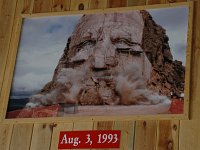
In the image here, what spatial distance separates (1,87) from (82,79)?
0.45 m

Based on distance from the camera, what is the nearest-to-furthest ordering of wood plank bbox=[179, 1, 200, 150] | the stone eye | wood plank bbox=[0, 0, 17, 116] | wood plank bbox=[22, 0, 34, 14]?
1. wood plank bbox=[179, 1, 200, 150]
2. the stone eye
3. wood plank bbox=[0, 0, 17, 116]
4. wood plank bbox=[22, 0, 34, 14]

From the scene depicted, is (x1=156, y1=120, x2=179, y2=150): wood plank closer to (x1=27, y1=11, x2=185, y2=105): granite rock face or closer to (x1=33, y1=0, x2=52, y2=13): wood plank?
(x1=27, y1=11, x2=185, y2=105): granite rock face

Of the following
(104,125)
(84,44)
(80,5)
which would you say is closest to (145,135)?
(104,125)

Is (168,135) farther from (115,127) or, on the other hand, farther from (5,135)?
(5,135)

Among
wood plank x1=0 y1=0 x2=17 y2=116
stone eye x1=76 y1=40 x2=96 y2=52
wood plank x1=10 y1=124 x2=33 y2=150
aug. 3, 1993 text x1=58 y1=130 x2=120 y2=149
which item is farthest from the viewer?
wood plank x1=0 y1=0 x2=17 y2=116

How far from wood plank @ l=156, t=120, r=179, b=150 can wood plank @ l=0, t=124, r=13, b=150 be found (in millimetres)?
744

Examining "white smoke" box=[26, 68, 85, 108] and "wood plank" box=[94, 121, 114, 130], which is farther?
"white smoke" box=[26, 68, 85, 108]

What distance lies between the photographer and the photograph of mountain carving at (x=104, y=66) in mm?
2537

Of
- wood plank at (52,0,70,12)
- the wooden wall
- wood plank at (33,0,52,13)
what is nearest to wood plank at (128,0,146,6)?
the wooden wall

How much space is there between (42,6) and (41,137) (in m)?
0.78

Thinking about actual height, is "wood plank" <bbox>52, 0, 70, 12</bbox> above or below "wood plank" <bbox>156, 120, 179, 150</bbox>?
above

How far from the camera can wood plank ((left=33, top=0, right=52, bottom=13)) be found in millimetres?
2936

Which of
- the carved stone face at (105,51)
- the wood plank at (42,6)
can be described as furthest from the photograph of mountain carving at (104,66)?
the wood plank at (42,6)

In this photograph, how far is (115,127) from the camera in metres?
2.51
